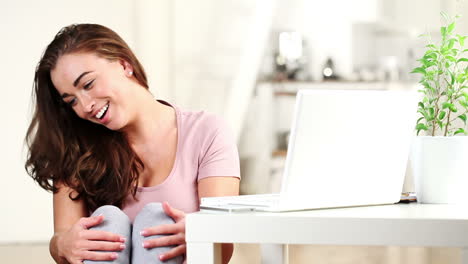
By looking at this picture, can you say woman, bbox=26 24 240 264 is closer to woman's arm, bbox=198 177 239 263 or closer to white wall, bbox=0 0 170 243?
woman's arm, bbox=198 177 239 263

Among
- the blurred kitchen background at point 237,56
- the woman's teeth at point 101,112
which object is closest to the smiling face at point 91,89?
the woman's teeth at point 101,112

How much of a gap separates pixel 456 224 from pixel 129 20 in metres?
3.64

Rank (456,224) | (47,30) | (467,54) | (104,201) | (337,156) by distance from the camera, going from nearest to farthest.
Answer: (456,224)
(337,156)
(104,201)
(467,54)
(47,30)

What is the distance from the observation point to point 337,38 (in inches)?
182

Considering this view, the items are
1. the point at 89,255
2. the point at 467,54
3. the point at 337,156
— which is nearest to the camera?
the point at 337,156

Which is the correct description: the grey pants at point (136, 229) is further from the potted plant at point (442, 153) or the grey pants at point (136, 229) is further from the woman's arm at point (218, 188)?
the potted plant at point (442, 153)

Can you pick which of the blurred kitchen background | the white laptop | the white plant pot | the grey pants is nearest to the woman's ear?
the grey pants

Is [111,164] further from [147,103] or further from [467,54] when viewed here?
[467,54]

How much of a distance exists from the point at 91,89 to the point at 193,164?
0.97 feet

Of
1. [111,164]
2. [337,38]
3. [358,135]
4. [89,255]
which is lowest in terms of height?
[89,255]

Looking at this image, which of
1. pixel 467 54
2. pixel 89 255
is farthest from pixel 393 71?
pixel 89 255

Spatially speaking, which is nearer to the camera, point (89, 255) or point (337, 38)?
point (89, 255)

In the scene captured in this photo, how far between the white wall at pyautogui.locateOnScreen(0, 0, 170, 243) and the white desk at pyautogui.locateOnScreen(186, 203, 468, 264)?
346 centimetres

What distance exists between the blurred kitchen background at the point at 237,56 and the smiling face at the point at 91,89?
102 inches
